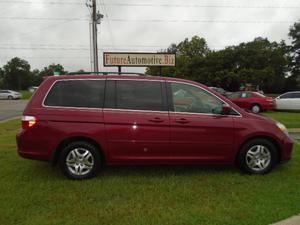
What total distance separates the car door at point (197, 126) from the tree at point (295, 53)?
7213cm

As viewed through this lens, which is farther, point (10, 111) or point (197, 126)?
point (10, 111)

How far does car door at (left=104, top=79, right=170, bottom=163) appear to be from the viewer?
6.20m

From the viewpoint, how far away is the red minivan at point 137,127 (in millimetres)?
6152

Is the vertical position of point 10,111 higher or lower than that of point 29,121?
higher

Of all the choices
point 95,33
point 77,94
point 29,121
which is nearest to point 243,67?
point 95,33

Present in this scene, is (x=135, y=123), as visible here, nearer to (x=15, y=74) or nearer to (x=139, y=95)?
(x=139, y=95)

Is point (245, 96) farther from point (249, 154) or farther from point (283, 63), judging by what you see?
point (283, 63)

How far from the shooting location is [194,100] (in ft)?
21.4

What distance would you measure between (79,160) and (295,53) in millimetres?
77891

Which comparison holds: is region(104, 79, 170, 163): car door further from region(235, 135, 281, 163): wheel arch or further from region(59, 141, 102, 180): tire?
region(235, 135, 281, 163): wheel arch

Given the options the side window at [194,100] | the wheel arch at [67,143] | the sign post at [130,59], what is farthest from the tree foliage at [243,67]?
the wheel arch at [67,143]

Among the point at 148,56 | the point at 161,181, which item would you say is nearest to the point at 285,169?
the point at 161,181

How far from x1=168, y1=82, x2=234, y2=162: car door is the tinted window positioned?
3.98 ft

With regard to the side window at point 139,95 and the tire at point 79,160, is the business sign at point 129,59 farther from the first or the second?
the tire at point 79,160
